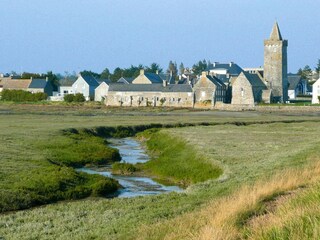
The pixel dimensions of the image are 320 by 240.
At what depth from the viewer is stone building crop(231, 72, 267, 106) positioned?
115125mm

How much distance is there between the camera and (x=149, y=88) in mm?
124750

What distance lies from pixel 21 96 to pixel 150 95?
87.7ft

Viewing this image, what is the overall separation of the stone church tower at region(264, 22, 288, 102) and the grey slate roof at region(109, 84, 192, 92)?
1448 centimetres

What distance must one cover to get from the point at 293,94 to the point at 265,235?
12639cm

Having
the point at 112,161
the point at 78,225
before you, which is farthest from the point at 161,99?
the point at 78,225

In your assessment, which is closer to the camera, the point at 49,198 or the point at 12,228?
the point at 12,228

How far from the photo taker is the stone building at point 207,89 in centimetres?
11712

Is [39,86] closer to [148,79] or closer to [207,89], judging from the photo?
[148,79]

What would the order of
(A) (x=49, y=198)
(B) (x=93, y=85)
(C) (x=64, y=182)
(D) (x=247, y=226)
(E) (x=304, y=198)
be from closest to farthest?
(D) (x=247, y=226)
(E) (x=304, y=198)
(A) (x=49, y=198)
(C) (x=64, y=182)
(B) (x=93, y=85)

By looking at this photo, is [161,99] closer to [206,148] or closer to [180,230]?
[206,148]

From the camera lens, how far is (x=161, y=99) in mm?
123375

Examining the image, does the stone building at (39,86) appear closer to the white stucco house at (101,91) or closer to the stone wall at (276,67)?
the white stucco house at (101,91)

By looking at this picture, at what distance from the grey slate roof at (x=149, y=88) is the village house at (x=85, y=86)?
1957 centimetres

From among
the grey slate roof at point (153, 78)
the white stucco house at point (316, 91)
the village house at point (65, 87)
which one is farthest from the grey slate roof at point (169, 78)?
the white stucco house at point (316, 91)
